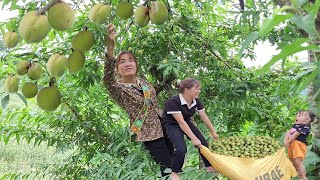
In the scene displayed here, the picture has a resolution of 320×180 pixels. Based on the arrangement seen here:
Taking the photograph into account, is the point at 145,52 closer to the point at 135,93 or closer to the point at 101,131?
the point at 135,93

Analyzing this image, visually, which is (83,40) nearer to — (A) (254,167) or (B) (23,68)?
(B) (23,68)

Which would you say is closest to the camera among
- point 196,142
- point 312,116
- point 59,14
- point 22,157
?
point 59,14

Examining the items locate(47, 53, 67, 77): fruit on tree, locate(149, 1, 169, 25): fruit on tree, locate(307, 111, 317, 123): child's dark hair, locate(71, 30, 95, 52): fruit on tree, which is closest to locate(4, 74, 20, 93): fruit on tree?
locate(47, 53, 67, 77): fruit on tree

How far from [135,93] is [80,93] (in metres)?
0.46

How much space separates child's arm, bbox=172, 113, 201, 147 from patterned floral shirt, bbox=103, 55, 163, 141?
0.20m

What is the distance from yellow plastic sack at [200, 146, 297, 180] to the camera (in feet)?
6.42

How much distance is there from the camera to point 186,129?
7.58ft

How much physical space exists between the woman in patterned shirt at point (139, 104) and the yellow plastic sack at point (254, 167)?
537 mm

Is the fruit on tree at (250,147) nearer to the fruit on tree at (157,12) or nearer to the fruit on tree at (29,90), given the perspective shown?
the fruit on tree at (157,12)

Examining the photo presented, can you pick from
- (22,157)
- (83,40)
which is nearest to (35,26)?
(83,40)

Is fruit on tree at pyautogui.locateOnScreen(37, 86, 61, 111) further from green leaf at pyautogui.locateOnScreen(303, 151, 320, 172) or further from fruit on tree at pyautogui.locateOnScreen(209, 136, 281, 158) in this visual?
green leaf at pyautogui.locateOnScreen(303, 151, 320, 172)

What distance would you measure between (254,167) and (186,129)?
0.48 metres

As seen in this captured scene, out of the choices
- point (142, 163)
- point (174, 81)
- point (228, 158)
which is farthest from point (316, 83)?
point (174, 81)

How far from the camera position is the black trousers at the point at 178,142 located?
2348mm
